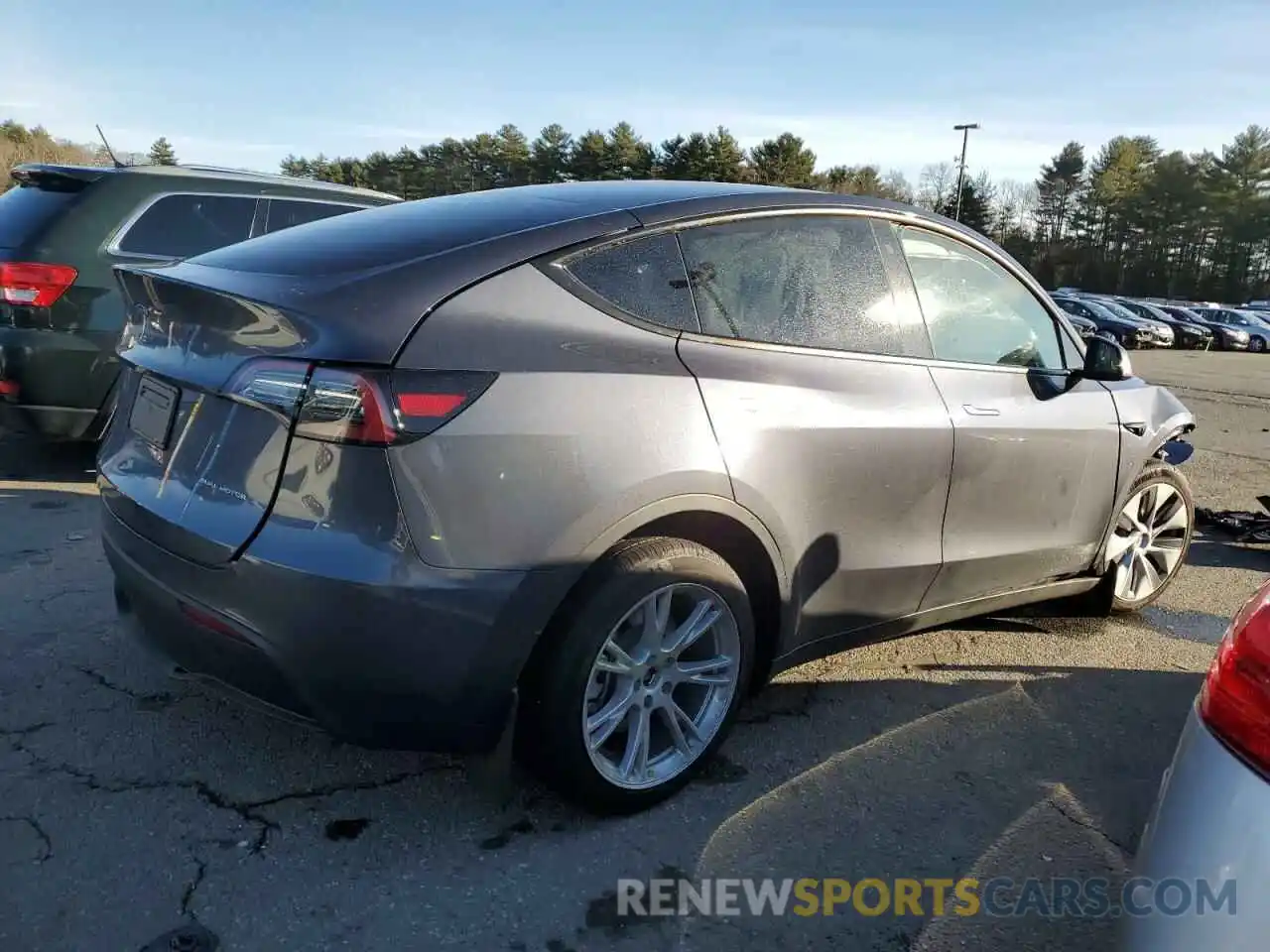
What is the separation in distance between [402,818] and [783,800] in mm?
1082

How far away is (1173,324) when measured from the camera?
35969 millimetres

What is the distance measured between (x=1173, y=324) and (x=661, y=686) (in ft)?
129

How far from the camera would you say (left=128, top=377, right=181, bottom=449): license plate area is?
99.8 inches

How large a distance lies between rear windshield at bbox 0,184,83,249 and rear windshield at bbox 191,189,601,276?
3201 mm

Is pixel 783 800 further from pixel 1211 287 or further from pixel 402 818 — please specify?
pixel 1211 287

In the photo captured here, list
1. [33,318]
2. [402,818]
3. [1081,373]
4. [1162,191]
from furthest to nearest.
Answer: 1. [1162,191]
2. [33,318]
3. [1081,373]
4. [402,818]

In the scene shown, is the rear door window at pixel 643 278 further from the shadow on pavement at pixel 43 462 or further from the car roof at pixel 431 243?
the shadow on pavement at pixel 43 462

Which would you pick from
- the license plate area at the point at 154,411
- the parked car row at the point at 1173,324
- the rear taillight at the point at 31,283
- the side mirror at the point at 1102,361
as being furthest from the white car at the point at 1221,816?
the parked car row at the point at 1173,324

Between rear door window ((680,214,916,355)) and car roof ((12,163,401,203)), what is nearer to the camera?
rear door window ((680,214,916,355))

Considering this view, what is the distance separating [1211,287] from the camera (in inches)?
3007


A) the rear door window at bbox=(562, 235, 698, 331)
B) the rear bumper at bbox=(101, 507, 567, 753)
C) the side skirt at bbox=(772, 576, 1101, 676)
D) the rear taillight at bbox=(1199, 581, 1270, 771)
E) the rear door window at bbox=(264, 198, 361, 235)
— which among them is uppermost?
the rear door window at bbox=(264, 198, 361, 235)

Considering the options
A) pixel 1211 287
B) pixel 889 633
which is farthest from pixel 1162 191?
pixel 889 633

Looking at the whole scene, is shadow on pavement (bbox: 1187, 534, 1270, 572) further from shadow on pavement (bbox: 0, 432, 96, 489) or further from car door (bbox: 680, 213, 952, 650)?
shadow on pavement (bbox: 0, 432, 96, 489)

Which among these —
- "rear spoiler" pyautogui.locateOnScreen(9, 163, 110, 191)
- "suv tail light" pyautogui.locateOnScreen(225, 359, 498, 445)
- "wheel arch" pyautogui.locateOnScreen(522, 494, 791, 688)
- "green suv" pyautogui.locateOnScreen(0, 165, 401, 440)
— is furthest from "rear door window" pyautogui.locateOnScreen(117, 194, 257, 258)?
"wheel arch" pyautogui.locateOnScreen(522, 494, 791, 688)
